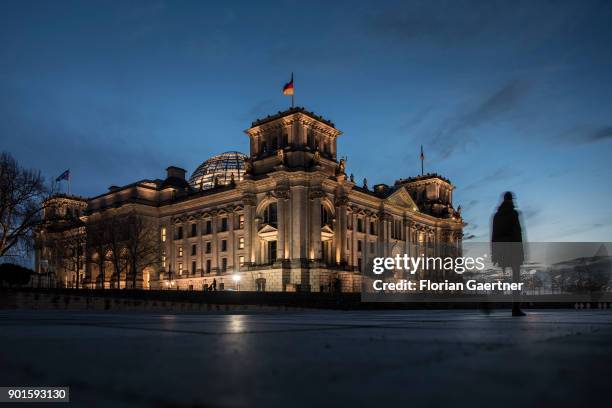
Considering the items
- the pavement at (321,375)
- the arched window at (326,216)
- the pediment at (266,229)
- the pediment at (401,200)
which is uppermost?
the pediment at (401,200)

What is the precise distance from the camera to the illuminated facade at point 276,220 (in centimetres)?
6109

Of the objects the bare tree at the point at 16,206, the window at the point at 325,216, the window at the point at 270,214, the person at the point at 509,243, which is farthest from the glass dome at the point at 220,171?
the person at the point at 509,243

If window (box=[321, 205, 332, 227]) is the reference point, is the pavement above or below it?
below

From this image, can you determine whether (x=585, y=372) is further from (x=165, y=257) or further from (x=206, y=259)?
(x=165, y=257)

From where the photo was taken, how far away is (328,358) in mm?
2521

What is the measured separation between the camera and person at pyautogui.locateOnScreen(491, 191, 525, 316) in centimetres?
1116

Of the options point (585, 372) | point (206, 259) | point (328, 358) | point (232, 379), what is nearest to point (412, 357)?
point (328, 358)

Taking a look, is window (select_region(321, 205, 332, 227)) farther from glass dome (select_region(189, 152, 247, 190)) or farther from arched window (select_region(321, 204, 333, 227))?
glass dome (select_region(189, 152, 247, 190))

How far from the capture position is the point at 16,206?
37.7 meters

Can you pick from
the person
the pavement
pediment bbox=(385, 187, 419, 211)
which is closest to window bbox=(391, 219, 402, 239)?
pediment bbox=(385, 187, 419, 211)

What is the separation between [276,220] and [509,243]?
5243 cm

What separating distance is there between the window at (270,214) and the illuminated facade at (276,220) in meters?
0.13

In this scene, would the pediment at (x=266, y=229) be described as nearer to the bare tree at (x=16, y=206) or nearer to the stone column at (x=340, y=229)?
the stone column at (x=340, y=229)

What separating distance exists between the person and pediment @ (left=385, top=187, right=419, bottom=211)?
66.3 metres
